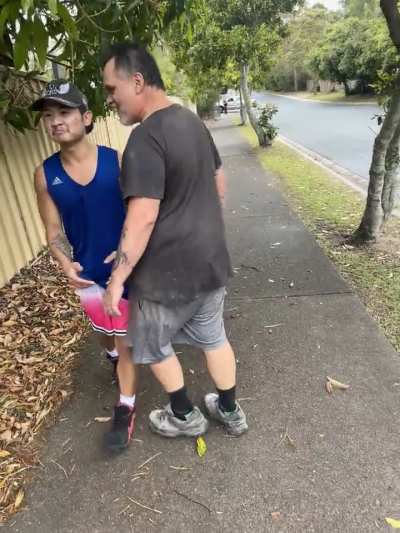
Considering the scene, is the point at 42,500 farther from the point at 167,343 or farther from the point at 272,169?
the point at 272,169

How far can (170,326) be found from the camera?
217 cm

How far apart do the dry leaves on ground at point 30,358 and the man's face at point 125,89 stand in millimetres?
1909

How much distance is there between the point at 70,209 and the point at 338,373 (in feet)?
6.47

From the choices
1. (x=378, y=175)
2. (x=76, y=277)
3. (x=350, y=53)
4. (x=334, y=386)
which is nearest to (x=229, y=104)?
(x=350, y=53)

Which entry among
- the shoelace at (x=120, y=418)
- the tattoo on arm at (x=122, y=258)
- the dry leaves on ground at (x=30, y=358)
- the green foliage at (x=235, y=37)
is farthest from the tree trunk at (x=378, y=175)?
the green foliage at (x=235, y=37)

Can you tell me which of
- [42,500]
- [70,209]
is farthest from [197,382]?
[70,209]

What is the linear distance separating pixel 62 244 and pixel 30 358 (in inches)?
52.2

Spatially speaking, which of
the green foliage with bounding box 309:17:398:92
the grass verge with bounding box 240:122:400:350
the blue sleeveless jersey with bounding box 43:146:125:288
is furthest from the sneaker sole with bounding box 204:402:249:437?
the green foliage with bounding box 309:17:398:92

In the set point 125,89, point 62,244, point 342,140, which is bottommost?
point 342,140

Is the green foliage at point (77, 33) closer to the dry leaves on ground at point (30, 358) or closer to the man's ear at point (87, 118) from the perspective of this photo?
the man's ear at point (87, 118)

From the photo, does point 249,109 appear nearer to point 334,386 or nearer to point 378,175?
point 378,175

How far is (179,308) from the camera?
7.02 ft

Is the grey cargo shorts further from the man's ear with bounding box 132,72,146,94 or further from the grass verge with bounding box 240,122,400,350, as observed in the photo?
the grass verge with bounding box 240,122,400,350

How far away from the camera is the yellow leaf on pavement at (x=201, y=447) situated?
2.40 meters
